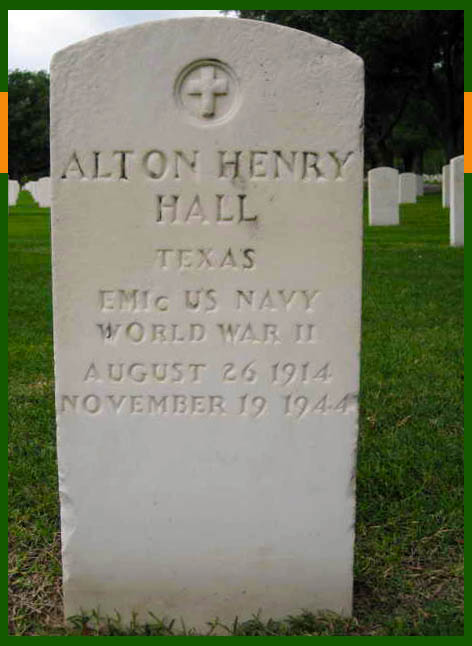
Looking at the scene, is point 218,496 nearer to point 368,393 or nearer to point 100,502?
point 100,502

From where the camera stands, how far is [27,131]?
204ft

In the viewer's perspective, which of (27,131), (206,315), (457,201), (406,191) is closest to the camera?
(206,315)

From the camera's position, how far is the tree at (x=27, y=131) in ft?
203

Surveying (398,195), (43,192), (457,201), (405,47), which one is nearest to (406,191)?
(405,47)

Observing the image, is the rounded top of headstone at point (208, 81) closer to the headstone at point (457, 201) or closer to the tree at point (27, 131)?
the headstone at point (457, 201)

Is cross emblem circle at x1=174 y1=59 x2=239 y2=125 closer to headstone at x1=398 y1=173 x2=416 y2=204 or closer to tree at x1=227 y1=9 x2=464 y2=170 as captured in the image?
headstone at x1=398 y1=173 x2=416 y2=204

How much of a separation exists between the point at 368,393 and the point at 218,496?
2.69 m

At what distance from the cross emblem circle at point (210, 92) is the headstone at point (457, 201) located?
1059cm

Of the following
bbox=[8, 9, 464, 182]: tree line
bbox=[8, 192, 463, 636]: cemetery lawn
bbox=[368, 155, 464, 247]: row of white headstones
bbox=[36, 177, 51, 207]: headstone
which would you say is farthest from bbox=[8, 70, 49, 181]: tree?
bbox=[8, 192, 463, 636]: cemetery lawn

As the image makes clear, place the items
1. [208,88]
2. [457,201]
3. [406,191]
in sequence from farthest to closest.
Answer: [406,191] → [457,201] → [208,88]

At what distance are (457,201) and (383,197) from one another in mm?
4627

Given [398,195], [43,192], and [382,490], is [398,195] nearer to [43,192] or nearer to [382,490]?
[43,192]

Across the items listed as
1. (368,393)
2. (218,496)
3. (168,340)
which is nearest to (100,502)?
(218,496)

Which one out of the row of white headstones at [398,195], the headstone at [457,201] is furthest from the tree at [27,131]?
the headstone at [457,201]
